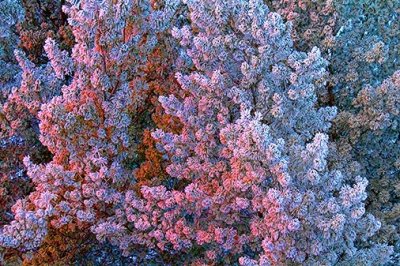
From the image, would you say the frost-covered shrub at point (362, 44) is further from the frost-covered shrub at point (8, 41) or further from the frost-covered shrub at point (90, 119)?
the frost-covered shrub at point (8, 41)

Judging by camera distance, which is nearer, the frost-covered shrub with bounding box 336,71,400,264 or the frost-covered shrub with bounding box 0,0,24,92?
the frost-covered shrub with bounding box 336,71,400,264

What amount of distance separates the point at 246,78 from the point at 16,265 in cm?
207

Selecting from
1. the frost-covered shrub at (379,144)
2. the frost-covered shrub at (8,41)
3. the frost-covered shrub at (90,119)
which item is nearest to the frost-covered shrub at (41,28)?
the frost-covered shrub at (8,41)

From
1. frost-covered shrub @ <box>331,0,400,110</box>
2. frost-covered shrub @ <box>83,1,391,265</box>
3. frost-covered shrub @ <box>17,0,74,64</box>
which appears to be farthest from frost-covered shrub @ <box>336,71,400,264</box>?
frost-covered shrub @ <box>17,0,74,64</box>

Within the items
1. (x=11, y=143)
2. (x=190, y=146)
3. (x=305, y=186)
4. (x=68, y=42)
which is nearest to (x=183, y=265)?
(x=190, y=146)

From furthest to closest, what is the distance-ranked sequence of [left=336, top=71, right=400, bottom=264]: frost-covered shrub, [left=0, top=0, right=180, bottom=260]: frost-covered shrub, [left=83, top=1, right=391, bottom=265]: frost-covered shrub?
[left=336, top=71, right=400, bottom=264]: frost-covered shrub
[left=0, top=0, right=180, bottom=260]: frost-covered shrub
[left=83, top=1, right=391, bottom=265]: frost-covered shrub

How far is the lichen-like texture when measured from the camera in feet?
11.0

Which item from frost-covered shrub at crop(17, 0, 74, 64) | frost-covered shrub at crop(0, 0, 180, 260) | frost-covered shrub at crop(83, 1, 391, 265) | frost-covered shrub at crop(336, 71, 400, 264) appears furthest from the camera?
frost-covered shrub at crop(17, 0, 74, 64)

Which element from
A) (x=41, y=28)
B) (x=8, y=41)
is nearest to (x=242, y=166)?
(x=8, y=41)

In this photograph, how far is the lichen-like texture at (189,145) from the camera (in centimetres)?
334

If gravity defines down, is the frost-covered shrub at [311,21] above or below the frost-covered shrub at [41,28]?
above

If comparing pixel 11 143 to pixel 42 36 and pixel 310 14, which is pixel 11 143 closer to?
pixel 42 36

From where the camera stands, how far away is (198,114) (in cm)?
372

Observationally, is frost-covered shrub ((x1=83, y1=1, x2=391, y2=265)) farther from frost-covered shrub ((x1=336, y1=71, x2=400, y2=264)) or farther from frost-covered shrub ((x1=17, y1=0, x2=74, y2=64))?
frost-covered shrub ((x1=17, y1=0, x2=74, y2=64))
